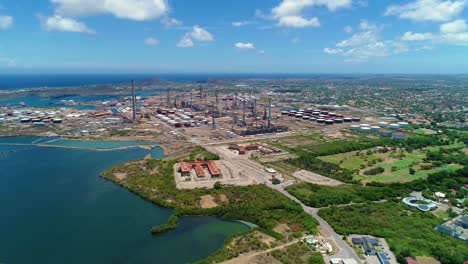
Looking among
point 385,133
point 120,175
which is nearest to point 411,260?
point 120,175

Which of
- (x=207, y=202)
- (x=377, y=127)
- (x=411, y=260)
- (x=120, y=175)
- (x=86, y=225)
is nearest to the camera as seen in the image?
(x=411, y=260)

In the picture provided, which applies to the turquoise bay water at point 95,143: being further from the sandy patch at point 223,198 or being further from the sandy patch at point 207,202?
the sandy patch at point 223,198

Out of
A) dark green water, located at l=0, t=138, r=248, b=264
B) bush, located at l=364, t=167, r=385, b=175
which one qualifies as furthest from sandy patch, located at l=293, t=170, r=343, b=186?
dark green water, located at l=0, t=138, r=248, b=264

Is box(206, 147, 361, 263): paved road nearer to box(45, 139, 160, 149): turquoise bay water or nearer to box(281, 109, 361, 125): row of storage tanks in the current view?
box(45, 139, 160, 149): turquoise bay water

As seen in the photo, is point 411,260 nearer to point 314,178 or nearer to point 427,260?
point 427,260

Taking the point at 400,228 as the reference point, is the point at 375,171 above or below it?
above

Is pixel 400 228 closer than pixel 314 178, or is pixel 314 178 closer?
pixel 400 228

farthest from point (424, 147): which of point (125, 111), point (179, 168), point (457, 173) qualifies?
point (125, 111)

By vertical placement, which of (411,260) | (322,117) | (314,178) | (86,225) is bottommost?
(86,225)

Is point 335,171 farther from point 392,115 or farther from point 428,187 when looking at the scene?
point 392,115
